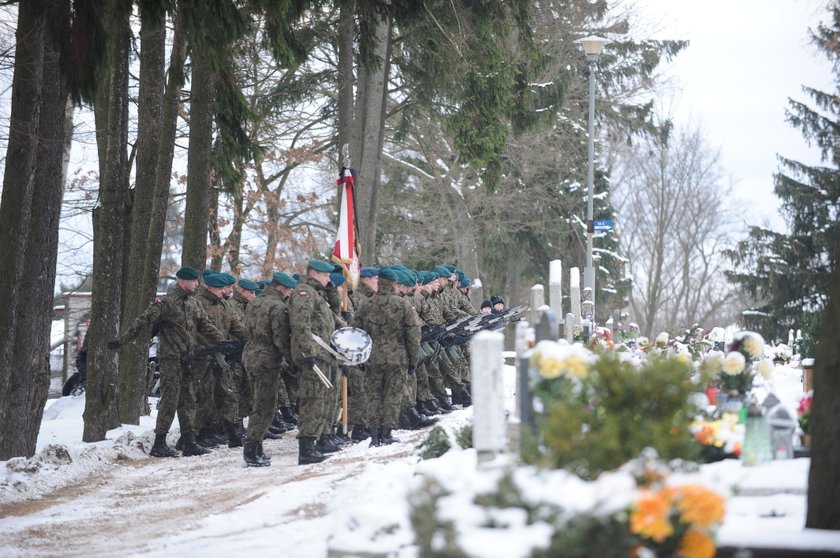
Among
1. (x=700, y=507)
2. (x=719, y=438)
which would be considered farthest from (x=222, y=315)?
(x=700, y=507)

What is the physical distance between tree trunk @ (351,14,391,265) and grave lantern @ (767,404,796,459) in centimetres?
1520

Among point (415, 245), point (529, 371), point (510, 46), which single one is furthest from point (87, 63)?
point (415, 245)

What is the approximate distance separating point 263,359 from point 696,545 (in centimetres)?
863

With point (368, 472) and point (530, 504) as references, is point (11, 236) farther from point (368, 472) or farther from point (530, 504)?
point (530, 504)

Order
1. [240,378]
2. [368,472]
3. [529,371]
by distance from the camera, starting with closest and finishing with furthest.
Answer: [529,371] < [368,472] < [240,378]

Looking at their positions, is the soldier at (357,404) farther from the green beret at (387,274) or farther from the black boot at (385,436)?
the black boot at (385,436)

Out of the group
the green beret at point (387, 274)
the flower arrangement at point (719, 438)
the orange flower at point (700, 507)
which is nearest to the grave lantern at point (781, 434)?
the flower arrangement at point (719, 438)

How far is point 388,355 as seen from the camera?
1466cm

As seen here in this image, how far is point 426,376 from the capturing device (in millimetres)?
17844

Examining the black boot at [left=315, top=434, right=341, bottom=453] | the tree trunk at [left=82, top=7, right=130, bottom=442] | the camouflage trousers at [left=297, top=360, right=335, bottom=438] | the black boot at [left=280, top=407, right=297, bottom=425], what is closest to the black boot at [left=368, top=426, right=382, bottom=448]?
the black boot at [left=315, top=434, right=341, bottom=453]

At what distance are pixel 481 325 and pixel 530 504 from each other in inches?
550

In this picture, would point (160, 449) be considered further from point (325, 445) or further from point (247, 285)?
point (247, 285)

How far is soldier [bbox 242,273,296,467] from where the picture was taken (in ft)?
44.5

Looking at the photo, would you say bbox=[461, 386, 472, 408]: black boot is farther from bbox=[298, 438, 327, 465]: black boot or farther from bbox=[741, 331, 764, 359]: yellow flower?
bbox=[741, 331, 764, 359]: yellow flower
